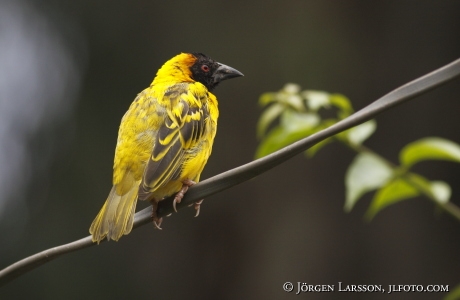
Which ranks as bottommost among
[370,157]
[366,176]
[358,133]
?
[366,176]

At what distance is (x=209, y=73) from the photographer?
201 inches

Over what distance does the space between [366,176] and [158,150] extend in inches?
47.5

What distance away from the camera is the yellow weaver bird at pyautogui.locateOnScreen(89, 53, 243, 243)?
11.5ft

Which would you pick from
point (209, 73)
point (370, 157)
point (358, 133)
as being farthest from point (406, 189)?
point (209, 73)

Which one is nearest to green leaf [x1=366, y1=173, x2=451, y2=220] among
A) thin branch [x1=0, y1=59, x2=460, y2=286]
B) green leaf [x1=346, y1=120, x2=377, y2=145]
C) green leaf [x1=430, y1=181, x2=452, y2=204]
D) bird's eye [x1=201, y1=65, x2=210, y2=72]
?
green leaf [x1=430, y1=181, x2=452, y2=204]

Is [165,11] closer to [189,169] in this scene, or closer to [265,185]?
[265,185]

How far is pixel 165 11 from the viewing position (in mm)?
8586

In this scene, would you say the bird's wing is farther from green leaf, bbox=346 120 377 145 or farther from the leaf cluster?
green leaf, bbox=346 120 377 145

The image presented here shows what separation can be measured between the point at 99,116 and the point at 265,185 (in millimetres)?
2607

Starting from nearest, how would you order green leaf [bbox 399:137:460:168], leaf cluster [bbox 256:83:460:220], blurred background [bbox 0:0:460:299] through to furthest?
1. green leaf [bbox 399:137:460:168]
2. leaf cluster [bbox 256:83:460:220]
3. blurred background [bbox 0:0:460:299]

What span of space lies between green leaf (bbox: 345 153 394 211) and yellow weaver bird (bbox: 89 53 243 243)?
0.93 meters

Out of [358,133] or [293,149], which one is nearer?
[293,149]

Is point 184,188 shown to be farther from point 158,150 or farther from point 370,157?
point 370,157

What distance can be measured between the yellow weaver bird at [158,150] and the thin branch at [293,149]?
2.51 feet
